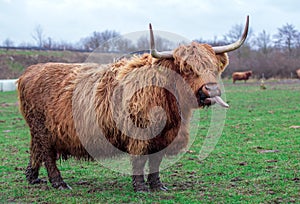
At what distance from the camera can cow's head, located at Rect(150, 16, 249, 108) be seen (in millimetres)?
4461

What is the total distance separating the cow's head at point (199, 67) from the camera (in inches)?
176

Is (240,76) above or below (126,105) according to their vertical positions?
below

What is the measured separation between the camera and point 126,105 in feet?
16.2

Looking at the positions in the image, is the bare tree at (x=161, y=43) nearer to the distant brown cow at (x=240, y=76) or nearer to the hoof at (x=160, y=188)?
the hoof at (x=160, y=188)

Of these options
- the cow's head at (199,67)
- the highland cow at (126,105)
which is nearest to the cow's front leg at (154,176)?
the highland cow at (126,105)

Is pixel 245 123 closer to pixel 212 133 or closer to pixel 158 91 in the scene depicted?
pixel 212 133

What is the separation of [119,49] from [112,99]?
139 cm

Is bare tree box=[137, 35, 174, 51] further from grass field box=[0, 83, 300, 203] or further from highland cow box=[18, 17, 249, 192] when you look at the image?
grass field box=[0, 83, 300, 203]

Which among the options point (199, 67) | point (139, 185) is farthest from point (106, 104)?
point (199, 67)

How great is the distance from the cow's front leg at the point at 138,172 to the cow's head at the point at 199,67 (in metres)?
1.05

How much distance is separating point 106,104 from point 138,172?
93cm

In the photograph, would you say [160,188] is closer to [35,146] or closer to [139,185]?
[139,185]

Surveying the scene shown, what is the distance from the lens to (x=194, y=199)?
473 cm

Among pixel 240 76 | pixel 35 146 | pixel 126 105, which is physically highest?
pixel 126 105
